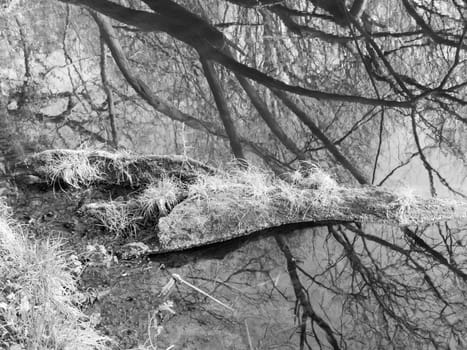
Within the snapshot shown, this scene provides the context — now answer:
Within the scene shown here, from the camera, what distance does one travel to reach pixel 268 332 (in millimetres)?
2123

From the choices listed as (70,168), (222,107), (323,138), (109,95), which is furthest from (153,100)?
(323,138)

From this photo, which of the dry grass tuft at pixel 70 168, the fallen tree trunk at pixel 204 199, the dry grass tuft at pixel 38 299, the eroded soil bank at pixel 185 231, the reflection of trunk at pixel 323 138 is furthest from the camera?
the reflection of trunk at pixel 323 138

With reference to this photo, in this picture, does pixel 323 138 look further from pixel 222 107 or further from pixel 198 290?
pixel 198 290

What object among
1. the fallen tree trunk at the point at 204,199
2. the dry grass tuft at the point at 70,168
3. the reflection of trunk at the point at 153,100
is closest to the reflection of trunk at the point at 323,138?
the fallen tree trunk at the point at 204,199

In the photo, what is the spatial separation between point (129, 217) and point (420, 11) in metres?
3.72

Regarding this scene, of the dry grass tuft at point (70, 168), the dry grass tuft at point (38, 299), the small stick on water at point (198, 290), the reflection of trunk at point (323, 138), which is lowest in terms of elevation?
the dry grass tuft at point (38, 299)

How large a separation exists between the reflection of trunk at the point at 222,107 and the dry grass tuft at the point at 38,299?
1.37 meters

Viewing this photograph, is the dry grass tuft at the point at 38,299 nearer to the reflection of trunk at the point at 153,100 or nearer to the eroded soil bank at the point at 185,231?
the eroded soil bank at the point at 185,231

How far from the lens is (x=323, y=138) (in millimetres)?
3479

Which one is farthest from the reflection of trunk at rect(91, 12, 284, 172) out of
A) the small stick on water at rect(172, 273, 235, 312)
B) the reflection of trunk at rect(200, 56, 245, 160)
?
the small stick on water at rect(172, 273, 235, 312)

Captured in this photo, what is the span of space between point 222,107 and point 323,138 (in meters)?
0.80

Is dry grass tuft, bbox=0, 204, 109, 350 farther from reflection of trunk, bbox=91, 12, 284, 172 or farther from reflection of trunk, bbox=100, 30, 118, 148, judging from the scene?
reflection of trunk, bbox=91, 12, 284, 172

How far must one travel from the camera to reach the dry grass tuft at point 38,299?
189 centimetres

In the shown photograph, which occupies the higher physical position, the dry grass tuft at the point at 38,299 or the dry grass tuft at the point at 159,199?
the dry grass tuft at the point at 159,199
